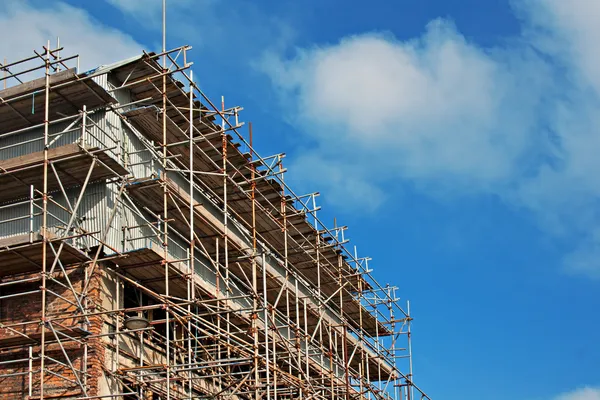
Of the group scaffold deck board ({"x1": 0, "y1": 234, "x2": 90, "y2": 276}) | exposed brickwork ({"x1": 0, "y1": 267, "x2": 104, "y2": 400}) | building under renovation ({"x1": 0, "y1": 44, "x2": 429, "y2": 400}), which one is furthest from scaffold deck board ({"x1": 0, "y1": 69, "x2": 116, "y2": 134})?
exposed brickwork ({"x1": 0, "y1": 267, "x2": 104, "y2": 400})

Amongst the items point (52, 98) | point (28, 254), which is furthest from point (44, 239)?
point (52, 98)

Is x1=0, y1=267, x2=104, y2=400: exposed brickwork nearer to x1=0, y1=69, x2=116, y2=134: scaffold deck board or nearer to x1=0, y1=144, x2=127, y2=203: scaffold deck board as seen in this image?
x1=0, y1=144, x2=127, y2=203: scaffold deck board

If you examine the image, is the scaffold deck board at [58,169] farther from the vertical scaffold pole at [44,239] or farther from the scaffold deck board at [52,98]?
the scaffold deck board at [52,98]

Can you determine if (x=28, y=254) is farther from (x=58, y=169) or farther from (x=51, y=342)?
(x=58, y=169)

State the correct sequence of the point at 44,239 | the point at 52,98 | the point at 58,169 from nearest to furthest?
the point at 44,239 < the point at 58,169 < the point at 52,98

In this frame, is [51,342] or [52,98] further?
[52,98]

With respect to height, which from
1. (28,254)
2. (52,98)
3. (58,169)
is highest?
(52,98)

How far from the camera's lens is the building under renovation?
22266 millimetres

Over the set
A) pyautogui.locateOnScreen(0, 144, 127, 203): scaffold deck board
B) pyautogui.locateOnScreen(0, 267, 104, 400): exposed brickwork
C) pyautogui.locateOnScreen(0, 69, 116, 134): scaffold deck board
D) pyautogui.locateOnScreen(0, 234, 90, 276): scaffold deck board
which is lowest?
pyautogui.locateOnScreen(0, 267, 104, 400): exposed brickwork

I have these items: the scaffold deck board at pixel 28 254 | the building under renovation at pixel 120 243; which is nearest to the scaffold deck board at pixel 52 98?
the building under renovation at pixel 120 243

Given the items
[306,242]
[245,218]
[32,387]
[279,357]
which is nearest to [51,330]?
[32,387]

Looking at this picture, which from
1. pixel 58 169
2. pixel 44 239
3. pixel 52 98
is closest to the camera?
pixel 44 239

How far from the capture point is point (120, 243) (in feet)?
78.2

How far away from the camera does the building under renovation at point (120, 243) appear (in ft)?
73.0
